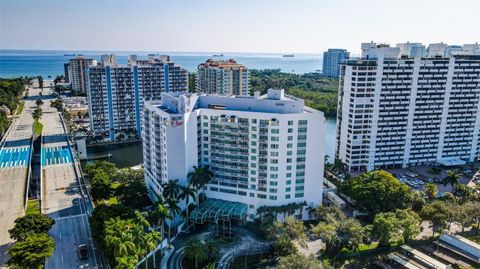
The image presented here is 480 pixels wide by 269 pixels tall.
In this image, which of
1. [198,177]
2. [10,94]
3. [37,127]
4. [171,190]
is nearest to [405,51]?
[198,177]

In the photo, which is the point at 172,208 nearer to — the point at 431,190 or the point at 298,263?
the point at 298,263

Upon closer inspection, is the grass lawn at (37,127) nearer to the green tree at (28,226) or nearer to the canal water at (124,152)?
the canal water at (124,152)

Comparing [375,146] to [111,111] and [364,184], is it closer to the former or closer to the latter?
[364,184]

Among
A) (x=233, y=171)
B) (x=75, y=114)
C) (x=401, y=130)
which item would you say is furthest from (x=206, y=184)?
(x=75, y=114)

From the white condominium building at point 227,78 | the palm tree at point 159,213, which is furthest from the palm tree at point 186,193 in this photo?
the white condominium building at point 227,78

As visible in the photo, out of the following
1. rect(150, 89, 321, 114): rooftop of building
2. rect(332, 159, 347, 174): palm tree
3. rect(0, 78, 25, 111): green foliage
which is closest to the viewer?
rect(150, 89, 321, 114): rooftop of building

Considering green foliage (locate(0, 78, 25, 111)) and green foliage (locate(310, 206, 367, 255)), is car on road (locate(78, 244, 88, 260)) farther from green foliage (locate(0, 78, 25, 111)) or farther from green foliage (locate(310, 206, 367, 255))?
green foliage (locate(0, 78, 25, 111))

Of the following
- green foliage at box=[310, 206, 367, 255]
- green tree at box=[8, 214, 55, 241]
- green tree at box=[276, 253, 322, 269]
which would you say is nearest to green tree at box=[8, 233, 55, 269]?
green tree at box=[8, 214, 55, 241]
